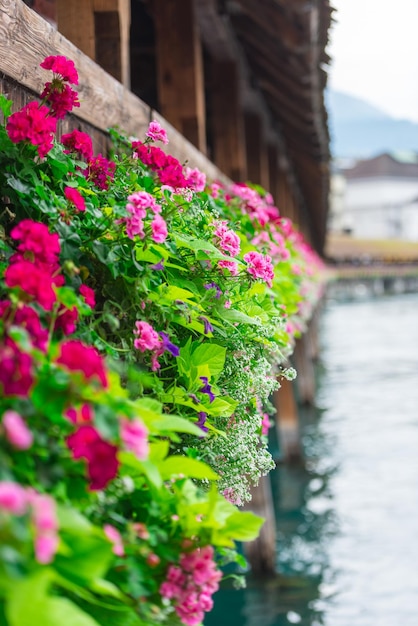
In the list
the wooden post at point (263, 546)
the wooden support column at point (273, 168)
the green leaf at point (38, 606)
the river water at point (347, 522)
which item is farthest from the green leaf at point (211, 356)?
the wooden support column at point (273, 168)

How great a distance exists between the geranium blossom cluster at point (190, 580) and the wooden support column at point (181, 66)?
14.6 feet

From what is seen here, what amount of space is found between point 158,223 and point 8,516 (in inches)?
45.0

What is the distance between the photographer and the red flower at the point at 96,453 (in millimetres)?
1098

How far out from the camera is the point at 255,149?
1064cm

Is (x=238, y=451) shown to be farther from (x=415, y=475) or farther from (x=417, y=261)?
(x=417, y=261)

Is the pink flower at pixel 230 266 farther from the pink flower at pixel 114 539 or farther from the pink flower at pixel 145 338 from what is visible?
the pink flower at pixel 114 539

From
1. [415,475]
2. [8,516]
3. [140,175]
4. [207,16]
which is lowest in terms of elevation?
[8,516]

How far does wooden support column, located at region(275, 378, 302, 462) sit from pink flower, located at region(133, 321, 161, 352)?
868 centimetres

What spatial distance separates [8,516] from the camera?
922 millimetres

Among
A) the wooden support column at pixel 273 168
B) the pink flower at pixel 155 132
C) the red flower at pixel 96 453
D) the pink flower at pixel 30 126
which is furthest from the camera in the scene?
the wooden support column at pixel 273 168

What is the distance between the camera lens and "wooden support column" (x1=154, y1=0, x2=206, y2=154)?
561 cm

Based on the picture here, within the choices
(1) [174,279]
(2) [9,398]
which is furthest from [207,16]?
(2) [9,398]

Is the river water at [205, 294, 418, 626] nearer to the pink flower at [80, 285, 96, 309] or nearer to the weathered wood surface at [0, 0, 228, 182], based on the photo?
the weathered wood surface at [0, 0, 228, 182]

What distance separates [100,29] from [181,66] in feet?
6.62
